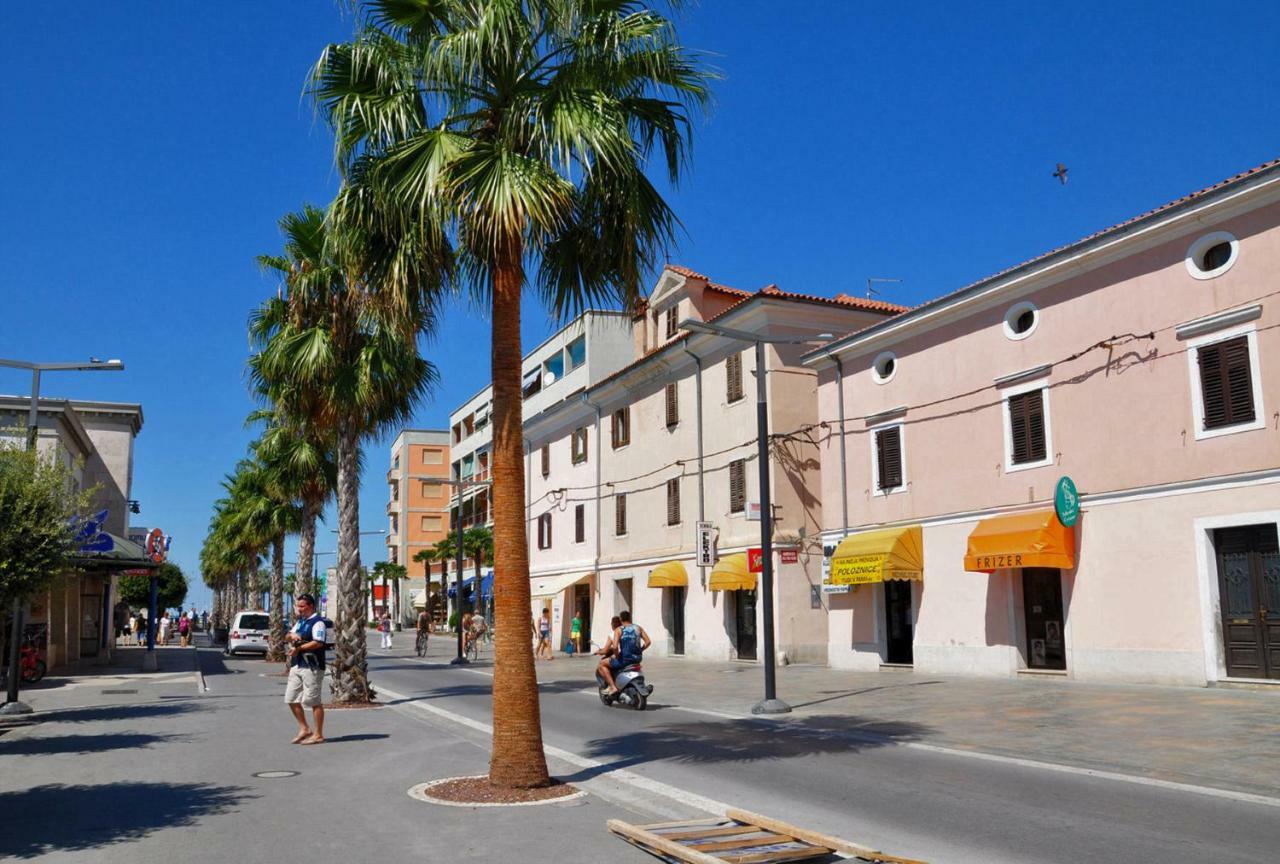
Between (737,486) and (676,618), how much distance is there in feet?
21.5

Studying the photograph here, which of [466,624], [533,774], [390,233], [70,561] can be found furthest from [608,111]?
[466,624]

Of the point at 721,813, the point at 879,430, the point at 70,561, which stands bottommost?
the point at 721,813

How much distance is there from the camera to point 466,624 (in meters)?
41.7

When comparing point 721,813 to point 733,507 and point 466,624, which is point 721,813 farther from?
point 466,624

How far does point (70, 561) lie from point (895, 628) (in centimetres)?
1819

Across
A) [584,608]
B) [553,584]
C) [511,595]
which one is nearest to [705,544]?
[584,608]

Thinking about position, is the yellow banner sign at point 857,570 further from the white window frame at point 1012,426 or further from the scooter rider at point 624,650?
the scooter rider at point 624,650

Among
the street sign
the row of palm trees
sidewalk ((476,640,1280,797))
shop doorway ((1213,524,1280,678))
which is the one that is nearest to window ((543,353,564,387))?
the street sign

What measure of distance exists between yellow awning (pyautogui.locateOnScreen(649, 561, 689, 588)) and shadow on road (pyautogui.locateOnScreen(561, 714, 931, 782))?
57.1 feet

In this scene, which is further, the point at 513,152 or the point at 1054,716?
the point at 1054,716

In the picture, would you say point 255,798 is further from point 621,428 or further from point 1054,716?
point 621,428

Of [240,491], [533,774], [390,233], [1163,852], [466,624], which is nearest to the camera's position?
[1163,852]

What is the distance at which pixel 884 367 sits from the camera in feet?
86.8

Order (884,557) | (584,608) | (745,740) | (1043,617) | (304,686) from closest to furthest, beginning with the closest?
1. (304,686)
2. (745,740)
3. (1043,617)
4. (884,557)
5. (584,608)
